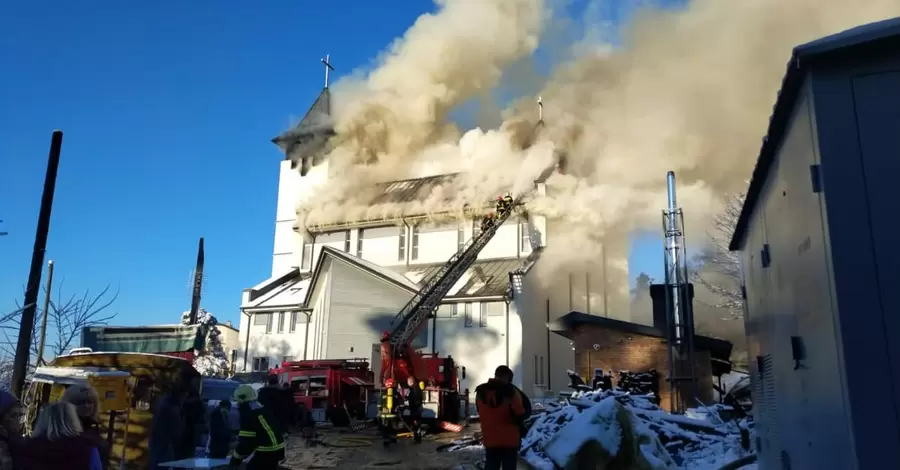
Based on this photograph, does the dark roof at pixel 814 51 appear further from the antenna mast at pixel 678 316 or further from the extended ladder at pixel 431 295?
the antenna mast at pixel 678 316

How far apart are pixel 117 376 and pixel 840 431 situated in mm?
7639

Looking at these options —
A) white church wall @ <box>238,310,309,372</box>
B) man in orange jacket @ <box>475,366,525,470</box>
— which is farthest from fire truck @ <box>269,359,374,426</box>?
man in orange jacket @ <box>475,366,525,470</box>

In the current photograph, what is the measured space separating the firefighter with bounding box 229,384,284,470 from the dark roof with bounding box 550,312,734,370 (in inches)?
692

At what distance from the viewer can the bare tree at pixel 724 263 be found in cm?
2933

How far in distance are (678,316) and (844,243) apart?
17853mm

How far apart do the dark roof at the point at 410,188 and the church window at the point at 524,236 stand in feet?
19.9

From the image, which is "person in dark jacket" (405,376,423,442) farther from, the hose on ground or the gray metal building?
the gray metal building

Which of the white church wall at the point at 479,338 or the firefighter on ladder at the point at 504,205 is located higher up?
the firefighter on ladder at the point at 504,205

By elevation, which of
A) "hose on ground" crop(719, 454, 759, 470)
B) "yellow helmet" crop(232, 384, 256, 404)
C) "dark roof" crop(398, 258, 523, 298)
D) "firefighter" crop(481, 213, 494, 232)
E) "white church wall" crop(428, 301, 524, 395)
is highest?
"firefighter" crop(481, 213, 494, 232)

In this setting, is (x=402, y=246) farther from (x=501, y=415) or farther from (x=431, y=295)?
(x=501, y=415)

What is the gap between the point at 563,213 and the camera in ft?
99.3

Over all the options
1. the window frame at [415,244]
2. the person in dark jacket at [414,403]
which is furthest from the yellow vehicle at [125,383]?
the window frame at [415,244]

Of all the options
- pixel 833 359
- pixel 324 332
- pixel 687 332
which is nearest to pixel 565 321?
pixel 687 332

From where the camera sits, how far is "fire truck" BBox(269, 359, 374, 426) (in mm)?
19578
